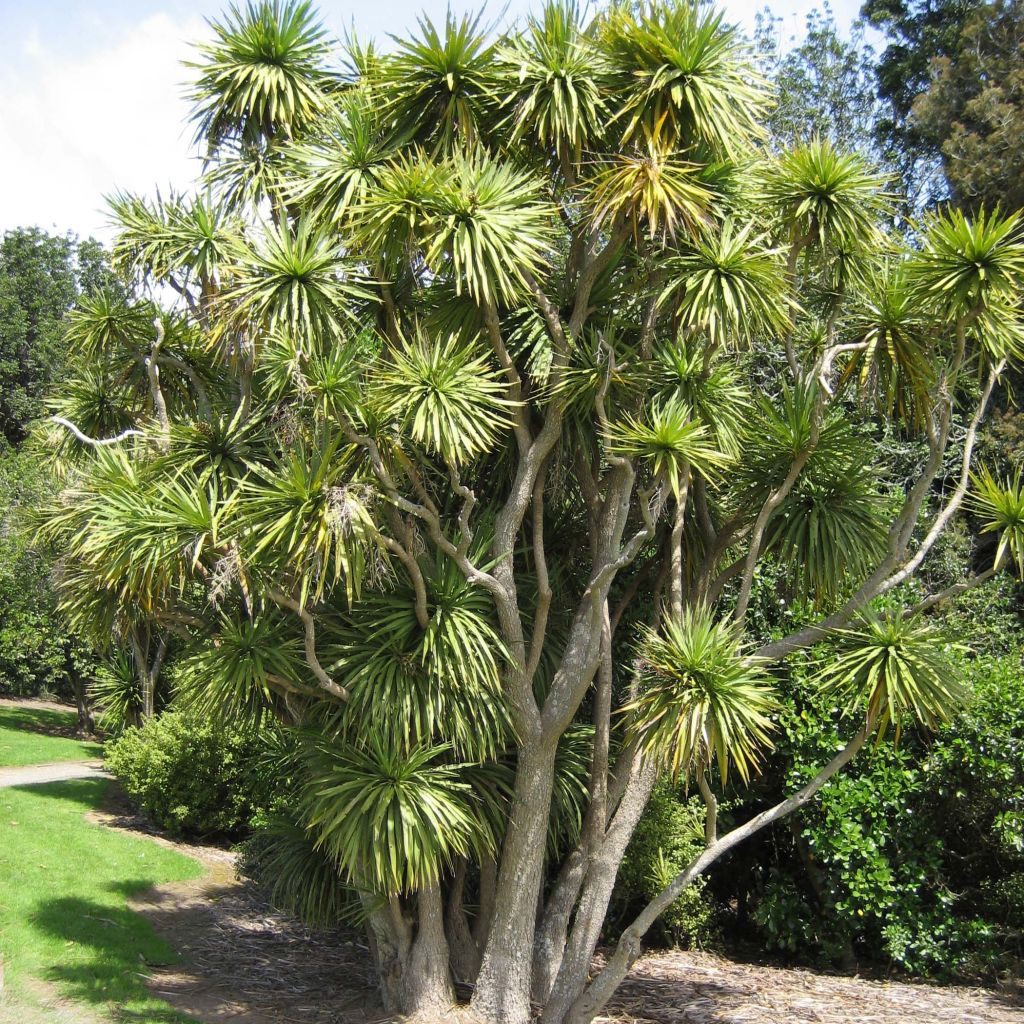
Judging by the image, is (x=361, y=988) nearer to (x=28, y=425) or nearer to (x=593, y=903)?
(x=593, y=903)

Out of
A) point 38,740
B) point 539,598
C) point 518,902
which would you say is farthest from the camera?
point 38,740

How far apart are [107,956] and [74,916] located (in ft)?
3.07

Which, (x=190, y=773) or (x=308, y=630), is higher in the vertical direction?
(x=308, y=630)

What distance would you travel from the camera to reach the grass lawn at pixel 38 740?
1730 cm

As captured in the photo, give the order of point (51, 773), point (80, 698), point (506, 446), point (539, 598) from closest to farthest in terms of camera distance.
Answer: point (539, 598) → point (506, 446) → point (51, 773) → point (80, 698)

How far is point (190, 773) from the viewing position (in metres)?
12.7

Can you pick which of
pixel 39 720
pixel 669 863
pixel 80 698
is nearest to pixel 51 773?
pixel 80 698

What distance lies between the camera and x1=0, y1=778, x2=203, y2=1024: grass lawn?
7066 mm

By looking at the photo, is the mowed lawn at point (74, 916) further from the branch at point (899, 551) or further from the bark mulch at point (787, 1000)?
the branch at point (899, 551)

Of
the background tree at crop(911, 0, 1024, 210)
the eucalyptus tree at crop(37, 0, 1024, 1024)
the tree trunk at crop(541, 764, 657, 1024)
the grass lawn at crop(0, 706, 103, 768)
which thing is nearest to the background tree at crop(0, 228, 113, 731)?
the grass lawn at crop(0, 706, 103, 768)

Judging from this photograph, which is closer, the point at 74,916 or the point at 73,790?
the point at 74,916

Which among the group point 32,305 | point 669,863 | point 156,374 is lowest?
point 669,863

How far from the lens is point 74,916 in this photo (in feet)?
28.4

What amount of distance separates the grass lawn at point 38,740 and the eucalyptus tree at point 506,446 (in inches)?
436
